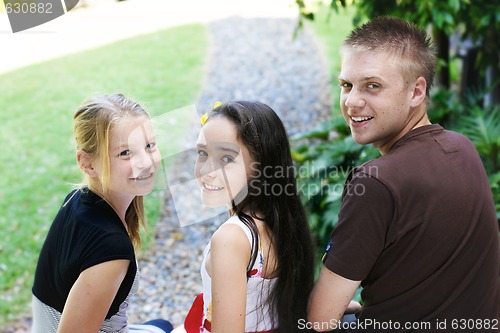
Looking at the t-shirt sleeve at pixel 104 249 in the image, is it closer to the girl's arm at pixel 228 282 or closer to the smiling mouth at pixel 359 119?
the girl's arm at pixel 228 282

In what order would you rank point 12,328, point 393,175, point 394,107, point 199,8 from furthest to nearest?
point 199,8, point 12,328, point 394,107, point 393,175

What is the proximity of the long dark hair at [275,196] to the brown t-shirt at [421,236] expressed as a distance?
22 centimetres

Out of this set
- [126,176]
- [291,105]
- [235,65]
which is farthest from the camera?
[235,65]

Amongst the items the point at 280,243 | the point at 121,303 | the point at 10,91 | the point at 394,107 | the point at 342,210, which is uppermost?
the point at 394,107

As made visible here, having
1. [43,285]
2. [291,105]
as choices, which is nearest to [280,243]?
[43,285]

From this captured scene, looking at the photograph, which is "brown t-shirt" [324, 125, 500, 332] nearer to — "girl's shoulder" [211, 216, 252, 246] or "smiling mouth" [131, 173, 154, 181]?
"girl's shoulder" [211, 216, 252, 246]

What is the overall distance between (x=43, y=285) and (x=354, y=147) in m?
3.24

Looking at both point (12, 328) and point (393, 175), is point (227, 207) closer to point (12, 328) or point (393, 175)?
point (393, 175)

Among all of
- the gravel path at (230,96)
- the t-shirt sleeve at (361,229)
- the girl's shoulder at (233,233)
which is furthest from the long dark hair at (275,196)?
the gravel path at (230,96)

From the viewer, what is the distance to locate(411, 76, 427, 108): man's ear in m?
1.89

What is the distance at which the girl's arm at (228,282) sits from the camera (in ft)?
5.70

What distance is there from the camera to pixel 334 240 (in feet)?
5.74

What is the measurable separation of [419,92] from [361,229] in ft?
1.73

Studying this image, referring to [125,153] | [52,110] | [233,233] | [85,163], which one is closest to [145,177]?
[125,153]
